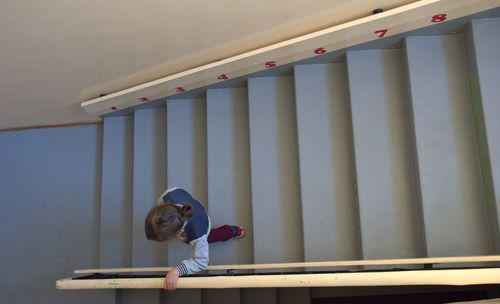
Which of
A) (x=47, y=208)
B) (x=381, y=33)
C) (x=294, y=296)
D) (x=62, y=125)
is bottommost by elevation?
(x=294, y=296)

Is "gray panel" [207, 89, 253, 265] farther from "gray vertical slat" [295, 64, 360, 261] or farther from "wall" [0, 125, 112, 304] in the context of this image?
"wall" [0, 125, 112, 304]

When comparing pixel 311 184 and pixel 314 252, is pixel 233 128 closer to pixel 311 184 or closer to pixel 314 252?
pixel 311 184

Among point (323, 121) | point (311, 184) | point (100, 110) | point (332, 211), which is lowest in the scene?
point (332, 211)

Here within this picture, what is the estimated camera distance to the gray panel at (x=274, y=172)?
2289 mm

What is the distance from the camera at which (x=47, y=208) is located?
2990 mm

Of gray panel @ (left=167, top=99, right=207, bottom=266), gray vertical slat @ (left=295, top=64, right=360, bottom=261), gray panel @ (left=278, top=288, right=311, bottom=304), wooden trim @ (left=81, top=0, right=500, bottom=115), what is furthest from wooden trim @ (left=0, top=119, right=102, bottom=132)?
gray panel @ (left=278, top=288, right=311, bottom=304)

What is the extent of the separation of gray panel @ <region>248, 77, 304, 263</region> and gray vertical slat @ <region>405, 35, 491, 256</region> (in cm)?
71

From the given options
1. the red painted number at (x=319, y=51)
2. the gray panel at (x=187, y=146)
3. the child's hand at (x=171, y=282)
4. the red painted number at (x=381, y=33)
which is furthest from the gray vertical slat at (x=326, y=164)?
the child's hand at (x=171, y=282)

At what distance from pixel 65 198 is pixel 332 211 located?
206cm

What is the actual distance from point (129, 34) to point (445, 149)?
1.72m

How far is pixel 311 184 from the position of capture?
7.33ft

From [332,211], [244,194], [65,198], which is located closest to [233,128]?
[244,194]

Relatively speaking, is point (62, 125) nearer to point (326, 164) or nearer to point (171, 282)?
point (171, 282)

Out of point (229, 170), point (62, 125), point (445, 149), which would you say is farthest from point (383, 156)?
point (62, 125)
